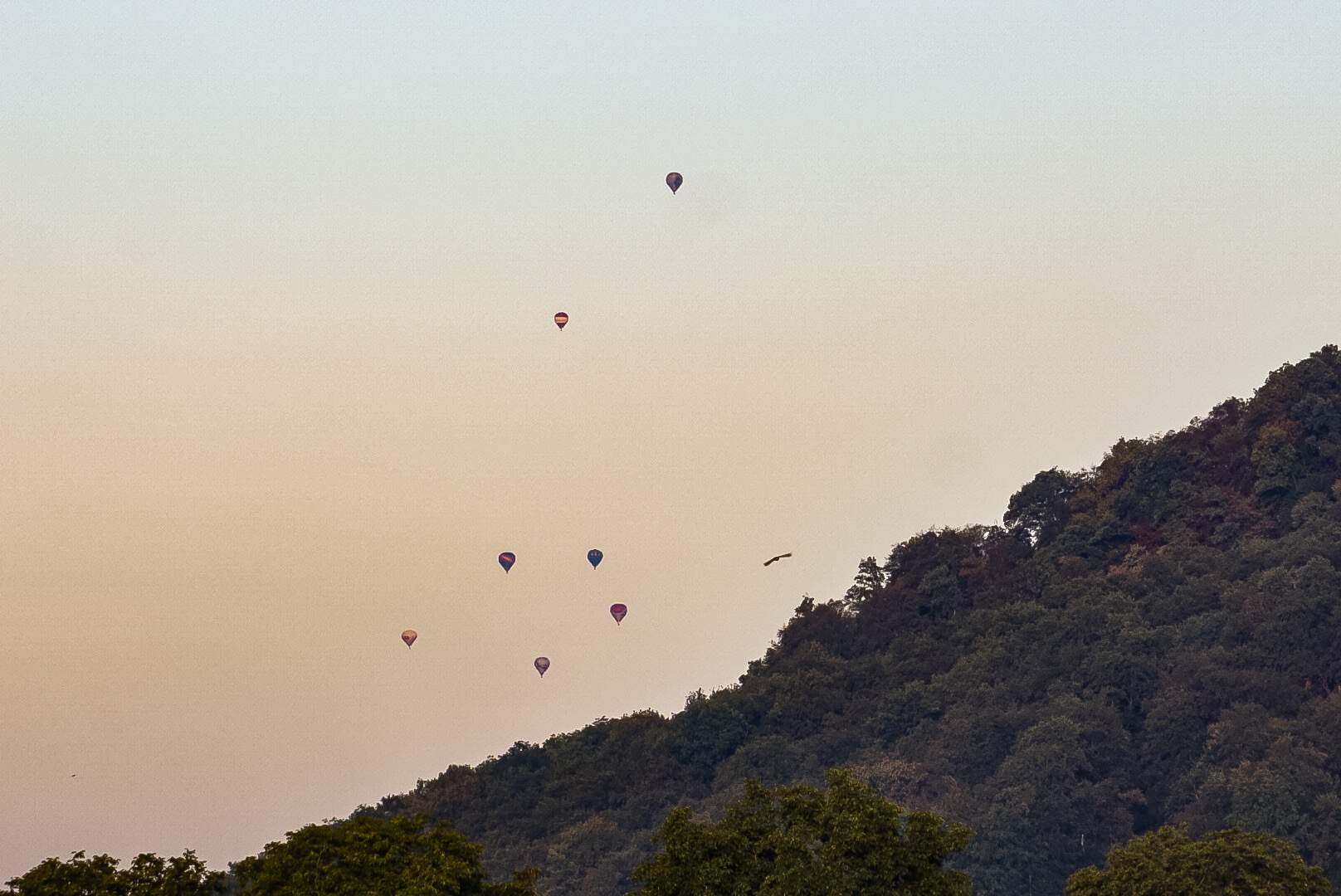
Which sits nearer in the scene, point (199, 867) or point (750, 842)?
point (199, 867)

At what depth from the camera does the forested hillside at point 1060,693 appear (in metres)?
96.7

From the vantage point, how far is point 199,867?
41.3 meters

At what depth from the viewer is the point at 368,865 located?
41781mm

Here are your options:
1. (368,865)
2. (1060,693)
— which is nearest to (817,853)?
(368,865)

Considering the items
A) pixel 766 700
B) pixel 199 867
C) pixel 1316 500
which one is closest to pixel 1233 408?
pixel 1316 500

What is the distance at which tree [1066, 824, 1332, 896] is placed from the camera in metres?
49.0

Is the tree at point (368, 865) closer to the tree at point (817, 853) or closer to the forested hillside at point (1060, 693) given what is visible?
the tree at point (817, 853)

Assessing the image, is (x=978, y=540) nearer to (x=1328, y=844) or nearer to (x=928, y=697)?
(x=928, y=697)

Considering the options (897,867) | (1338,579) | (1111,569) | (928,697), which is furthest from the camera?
(1111,569)

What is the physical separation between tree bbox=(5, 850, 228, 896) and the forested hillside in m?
49.8

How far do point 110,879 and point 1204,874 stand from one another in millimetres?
27855

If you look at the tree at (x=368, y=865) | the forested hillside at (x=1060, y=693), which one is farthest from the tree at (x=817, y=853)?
the forested hillside at (x=1060, y=693)

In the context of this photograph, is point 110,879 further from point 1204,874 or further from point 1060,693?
point 1060,693

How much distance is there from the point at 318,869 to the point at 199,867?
259 centimetres
